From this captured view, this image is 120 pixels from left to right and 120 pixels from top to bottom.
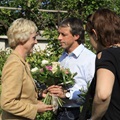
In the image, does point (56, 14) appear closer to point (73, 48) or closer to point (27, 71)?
point (73, 48)

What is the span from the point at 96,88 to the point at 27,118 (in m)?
0.81

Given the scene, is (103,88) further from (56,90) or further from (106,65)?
(56,90)

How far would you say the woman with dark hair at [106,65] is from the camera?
2.37 meters

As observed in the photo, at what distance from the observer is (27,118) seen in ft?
9.72

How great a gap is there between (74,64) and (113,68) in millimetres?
1208


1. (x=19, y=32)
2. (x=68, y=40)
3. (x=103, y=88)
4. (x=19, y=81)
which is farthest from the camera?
(x=68, y=40)

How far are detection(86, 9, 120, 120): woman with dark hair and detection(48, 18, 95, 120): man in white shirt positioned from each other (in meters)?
0.85

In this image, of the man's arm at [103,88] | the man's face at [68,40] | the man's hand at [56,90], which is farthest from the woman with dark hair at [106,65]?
the man's face at [68,40]

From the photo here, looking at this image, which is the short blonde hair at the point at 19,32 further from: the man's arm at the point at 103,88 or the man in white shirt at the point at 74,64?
the man's arm at the point at 103,88

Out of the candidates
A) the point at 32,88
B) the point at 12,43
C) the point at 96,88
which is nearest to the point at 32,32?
the point at 12,43

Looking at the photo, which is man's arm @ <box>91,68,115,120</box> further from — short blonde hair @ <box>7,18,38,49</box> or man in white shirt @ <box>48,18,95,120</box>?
man in white shirt @ <box>48,18,95,120</box>

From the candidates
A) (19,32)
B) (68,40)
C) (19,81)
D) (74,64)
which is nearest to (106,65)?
(19,81)

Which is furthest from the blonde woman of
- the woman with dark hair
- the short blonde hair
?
the woman with dark hair

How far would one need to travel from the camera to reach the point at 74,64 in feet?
11.8
